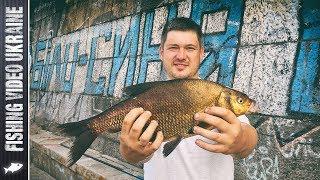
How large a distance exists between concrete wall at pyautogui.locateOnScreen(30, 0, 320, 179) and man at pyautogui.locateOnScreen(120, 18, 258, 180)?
1083 millimetres

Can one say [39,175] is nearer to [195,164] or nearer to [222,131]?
[195,164]

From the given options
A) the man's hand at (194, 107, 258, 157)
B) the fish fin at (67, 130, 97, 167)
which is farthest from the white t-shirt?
the fish fin at (67, 130, 97, 167)

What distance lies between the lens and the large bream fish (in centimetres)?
189

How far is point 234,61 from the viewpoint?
3391 millimetres

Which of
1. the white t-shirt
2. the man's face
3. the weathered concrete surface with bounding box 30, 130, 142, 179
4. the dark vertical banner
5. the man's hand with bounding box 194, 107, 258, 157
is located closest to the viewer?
the man's hand with bounding box 194, 107, 258, 157

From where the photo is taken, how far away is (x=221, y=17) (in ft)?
11.6

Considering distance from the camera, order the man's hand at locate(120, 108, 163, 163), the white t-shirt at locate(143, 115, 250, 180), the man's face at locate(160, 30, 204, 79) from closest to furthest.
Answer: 1. the man's hand at locate(120, 108, 163, 163)
2. the white t-shirt at locate(143, 115, 250, 180)
3. the man's face at locate(160, 30, 204, 79)

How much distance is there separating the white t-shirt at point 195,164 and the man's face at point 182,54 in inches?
15.5

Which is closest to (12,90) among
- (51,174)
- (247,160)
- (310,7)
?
(51,174)

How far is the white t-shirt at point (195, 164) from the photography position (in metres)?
1.96

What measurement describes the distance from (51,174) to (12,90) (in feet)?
6.81

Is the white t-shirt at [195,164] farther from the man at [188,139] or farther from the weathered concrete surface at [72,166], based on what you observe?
the weathered concrete surface at [72,166]

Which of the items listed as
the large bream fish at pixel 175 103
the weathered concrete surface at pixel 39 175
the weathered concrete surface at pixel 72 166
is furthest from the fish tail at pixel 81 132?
the weathered concrete surface at pixel 39 175

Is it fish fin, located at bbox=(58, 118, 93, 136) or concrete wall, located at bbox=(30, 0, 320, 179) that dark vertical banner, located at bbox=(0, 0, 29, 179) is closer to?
concrete wall, located at bbox=(30, 0, 320, 179)
